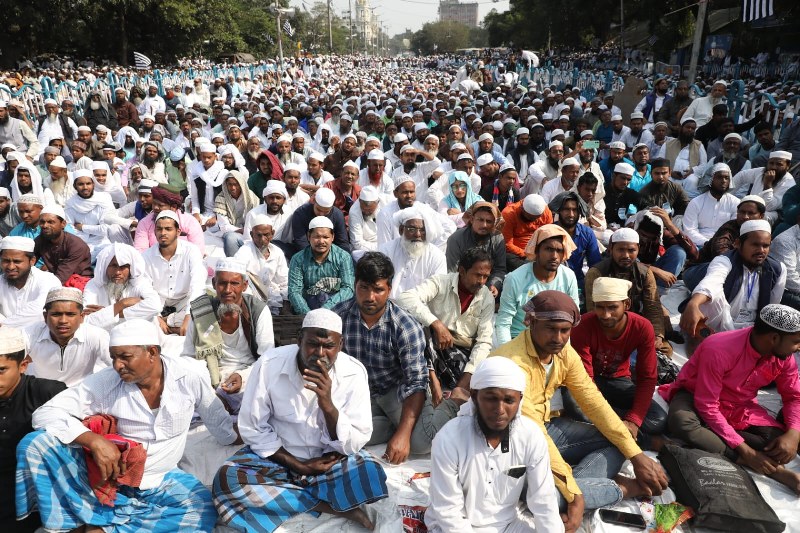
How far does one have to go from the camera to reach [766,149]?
6.40 metres

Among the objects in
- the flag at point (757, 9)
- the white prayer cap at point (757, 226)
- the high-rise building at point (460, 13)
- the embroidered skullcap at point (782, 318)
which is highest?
the high-rise building at point (460, 13)

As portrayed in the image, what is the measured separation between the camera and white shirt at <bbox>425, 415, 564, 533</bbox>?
197 cm

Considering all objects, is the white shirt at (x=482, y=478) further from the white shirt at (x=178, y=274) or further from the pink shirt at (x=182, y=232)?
the pink shirt at (x=182, y=232)

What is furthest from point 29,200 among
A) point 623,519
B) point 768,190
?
point 768,190

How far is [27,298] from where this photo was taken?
3.39 meters

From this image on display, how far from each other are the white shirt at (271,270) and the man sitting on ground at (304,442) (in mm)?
1899

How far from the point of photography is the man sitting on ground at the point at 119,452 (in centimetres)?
204

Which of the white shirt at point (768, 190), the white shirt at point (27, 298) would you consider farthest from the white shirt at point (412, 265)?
the white shirt at point (768, 190)

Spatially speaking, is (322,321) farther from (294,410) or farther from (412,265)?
(412,265)

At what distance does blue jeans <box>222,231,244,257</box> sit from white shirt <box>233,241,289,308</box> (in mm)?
1013

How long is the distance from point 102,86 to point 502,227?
13.0 metres

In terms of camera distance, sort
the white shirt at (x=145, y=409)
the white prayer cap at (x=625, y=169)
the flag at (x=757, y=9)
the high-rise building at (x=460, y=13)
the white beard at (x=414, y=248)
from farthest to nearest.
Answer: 1. the high-rise building at (x=460, y=13)
2. the flag at (x=757, y=9)
3. the white prayer cap at (x=625, y=169)
4. the white beard at (x=414, y=248)
5. the white shirt at (x=145, y=409)

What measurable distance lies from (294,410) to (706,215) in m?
4.68

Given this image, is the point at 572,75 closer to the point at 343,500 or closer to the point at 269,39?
the point at 343,500
